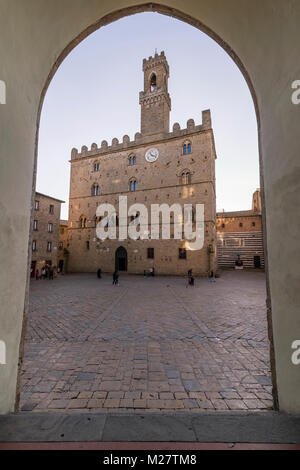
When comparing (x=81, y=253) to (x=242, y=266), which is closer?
(x=81, y=253)

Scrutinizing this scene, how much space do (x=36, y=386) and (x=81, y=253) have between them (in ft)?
80.5

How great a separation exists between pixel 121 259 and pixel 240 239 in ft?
61.9

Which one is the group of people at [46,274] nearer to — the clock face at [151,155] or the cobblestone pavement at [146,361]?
the cobblestone pavement at [146,361]

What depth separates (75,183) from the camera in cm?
2798

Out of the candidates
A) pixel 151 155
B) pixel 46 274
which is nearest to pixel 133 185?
pixel 151 155

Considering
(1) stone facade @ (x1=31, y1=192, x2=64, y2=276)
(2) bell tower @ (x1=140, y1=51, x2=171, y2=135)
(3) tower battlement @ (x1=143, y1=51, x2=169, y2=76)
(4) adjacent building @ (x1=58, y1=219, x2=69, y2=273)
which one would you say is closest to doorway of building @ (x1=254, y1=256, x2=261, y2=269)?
(2) bell tower @ (x1=140, y1=51, x2=171, y2=135)

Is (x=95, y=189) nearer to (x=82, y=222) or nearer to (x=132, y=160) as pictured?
(x=82, y=222)

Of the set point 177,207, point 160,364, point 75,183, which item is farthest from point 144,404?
point 75,183

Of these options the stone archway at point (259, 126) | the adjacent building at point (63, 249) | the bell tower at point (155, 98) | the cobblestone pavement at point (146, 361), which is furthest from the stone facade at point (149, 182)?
the stone archway at point (259, 126)

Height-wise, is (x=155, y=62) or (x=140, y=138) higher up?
(x=155, y=62)

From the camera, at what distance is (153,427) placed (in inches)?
69.5

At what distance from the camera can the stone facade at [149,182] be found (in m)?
21.2

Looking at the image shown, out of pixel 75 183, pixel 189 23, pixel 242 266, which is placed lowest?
pixel 242 266
